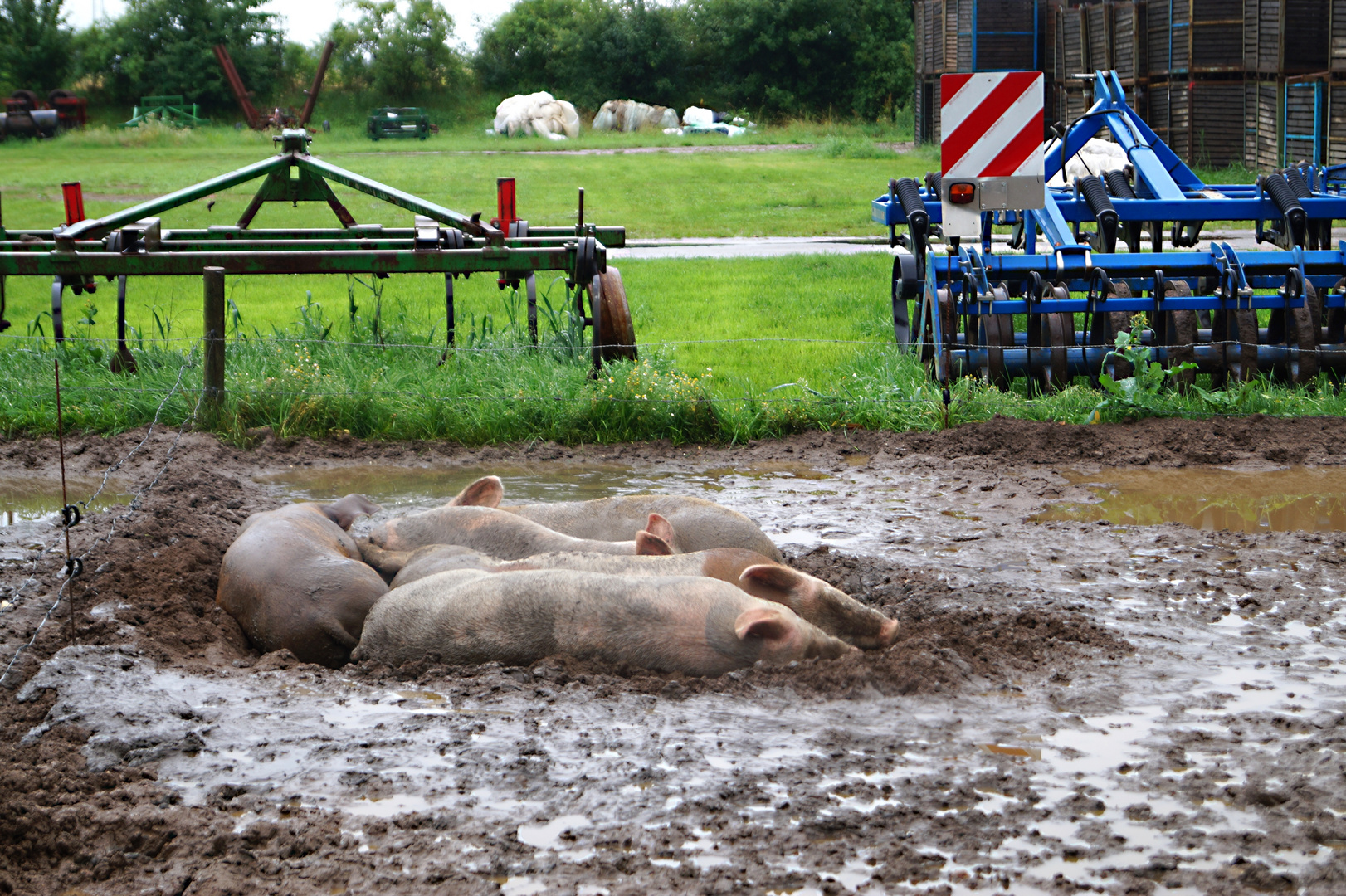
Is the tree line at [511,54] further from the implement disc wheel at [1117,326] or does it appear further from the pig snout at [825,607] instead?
the pig snout at [825,607]

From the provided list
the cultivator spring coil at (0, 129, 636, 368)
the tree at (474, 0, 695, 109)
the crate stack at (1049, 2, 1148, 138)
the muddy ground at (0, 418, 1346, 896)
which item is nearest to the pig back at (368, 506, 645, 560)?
the muddy ground at (0, 418, 1346, 896)

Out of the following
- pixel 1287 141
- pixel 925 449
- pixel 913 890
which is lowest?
pixel 913 890

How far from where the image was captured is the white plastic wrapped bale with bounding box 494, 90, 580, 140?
46219mm

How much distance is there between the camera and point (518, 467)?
24.7 feet

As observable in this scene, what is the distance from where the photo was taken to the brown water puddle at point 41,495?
671 cm

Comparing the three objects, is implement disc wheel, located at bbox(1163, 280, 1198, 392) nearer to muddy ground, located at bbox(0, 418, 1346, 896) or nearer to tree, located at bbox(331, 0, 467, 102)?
muddy ground, located at bbox(0, 418, 1346, 896)

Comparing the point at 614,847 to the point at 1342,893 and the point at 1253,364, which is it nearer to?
the point at 1342,893

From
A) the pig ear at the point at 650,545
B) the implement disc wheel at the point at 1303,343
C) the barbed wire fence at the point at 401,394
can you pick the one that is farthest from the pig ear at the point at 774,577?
the implement disc wheel at the point at 1303,343

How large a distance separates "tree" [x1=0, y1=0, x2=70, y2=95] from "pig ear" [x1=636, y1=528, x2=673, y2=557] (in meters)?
56.7

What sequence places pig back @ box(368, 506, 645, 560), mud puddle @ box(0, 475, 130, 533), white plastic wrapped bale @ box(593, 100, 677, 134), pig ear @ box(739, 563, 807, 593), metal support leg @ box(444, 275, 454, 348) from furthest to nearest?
white plastic wrapped bale @ box(593, 100, 677, 134) < metal support leg @ box(444, 275, 454, 348) < mud puddle @ box(0, 475, 130, 533) < pig back @ box(368, 506, 645, 560) < pig ear @ box(739, 563, 807, 593)

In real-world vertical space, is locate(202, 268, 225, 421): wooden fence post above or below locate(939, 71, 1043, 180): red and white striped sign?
below

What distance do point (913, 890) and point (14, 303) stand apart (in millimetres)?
Result: 13181

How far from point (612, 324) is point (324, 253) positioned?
1.88 meters

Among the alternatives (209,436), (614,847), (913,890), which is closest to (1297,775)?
(913,890)
